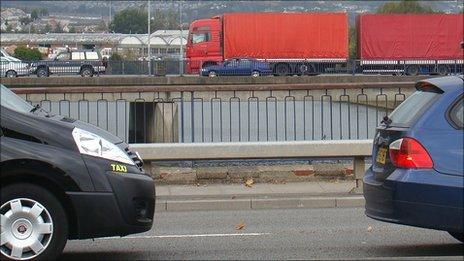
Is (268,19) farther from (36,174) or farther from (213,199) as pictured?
(36,174)

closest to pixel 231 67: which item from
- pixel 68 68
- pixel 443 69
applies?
pixel 68 68

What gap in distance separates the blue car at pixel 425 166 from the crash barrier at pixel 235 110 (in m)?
8.11

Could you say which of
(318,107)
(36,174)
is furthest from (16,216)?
(318,107)

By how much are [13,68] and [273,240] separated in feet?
110

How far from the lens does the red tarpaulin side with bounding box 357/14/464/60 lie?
49.9 meters

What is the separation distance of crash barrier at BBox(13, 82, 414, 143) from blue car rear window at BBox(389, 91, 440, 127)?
7.74 m

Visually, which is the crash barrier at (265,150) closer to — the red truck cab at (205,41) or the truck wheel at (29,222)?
the truck wheel at (29,222)

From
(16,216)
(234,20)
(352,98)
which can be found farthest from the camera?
(234,20)

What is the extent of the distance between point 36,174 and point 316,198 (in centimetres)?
572

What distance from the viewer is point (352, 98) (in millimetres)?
18344

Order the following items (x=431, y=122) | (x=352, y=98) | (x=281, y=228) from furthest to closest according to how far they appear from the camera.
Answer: (x=352, y=98), (x=281, y=228), (x=431, y=122)

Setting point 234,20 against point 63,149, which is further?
point 234,20

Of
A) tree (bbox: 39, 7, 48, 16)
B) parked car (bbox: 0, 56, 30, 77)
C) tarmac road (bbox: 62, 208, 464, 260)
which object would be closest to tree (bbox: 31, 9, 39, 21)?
tree (bbox: 39, 7, 48, 16)

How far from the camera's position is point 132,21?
3789 inches
